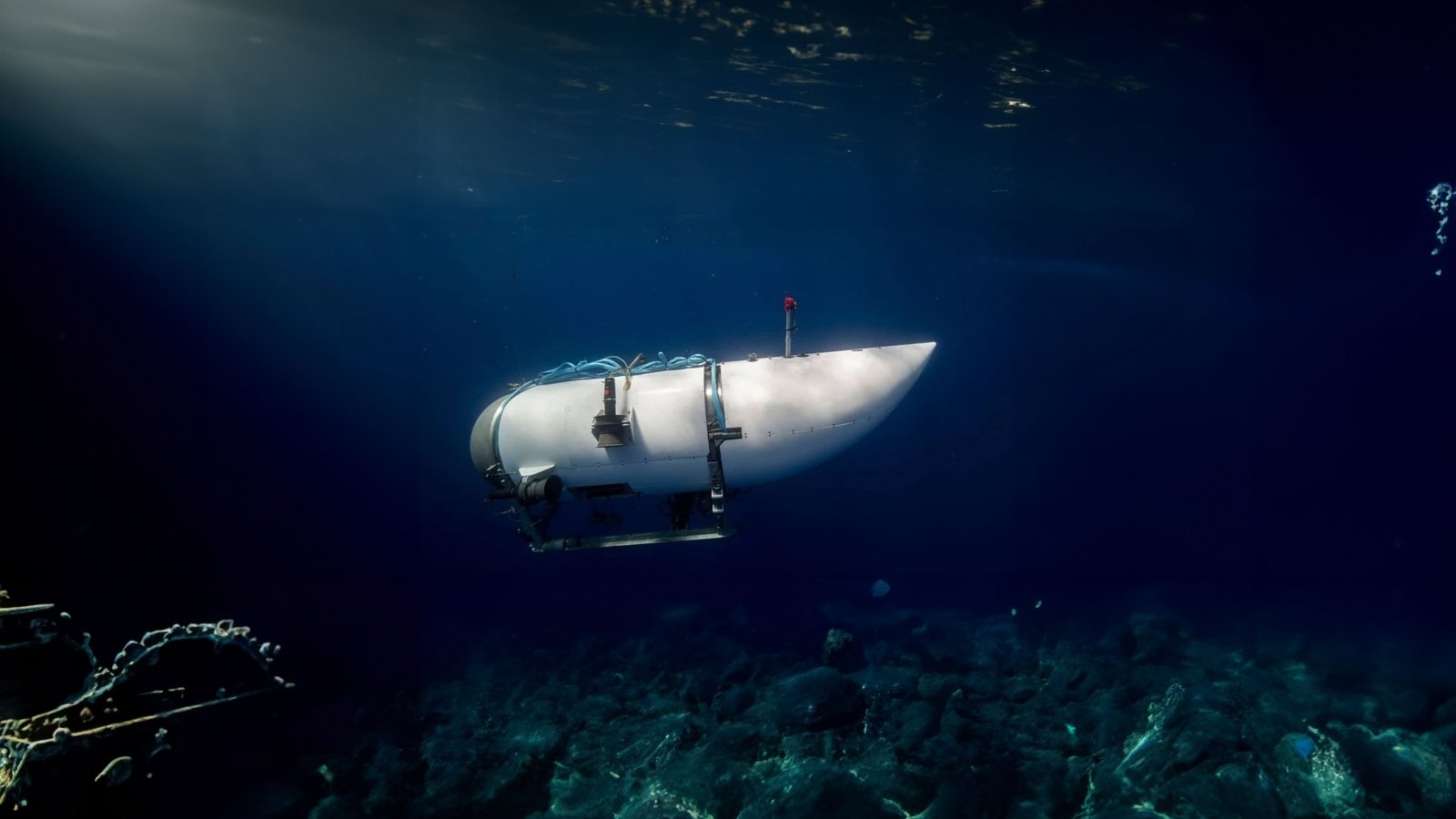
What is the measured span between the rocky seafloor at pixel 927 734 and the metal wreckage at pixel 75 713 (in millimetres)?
4515

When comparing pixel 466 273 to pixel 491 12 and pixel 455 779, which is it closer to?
pixel 491 12

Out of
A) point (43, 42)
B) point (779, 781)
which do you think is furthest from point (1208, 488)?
point (43, 42)

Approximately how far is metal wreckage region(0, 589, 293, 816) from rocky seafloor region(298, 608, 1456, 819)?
4.52 m

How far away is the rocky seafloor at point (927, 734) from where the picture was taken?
7.70m

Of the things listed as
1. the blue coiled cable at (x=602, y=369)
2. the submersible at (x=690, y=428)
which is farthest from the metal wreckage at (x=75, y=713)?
the blue coiled cable at (x=602, y=369)

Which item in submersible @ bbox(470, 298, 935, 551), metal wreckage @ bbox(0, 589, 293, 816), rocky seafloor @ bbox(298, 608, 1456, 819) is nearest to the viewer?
metal wreckage @ bbox(0, 589, 293, 816)

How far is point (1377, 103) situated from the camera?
435 inches

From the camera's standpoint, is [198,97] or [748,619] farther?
[748,619]

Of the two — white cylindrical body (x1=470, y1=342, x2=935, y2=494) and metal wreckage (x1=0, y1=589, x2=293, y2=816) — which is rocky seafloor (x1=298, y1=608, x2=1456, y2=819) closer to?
metal wreckage (x1=0, y1=589, x2=293, y2=816)

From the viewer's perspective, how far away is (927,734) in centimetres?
916

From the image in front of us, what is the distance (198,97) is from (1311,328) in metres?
51.5

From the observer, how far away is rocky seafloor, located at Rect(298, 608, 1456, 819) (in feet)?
25.3

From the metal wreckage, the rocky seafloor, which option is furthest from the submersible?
the rocky seafloor

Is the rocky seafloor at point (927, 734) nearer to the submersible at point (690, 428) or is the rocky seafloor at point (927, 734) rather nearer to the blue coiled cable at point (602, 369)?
the submersible at point (690, 428)
